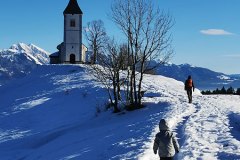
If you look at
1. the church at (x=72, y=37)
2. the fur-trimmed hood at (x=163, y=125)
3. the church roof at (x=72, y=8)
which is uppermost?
the church roof at (x=72, y=8)

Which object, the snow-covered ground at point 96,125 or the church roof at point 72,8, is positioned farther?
the church roof at point 72,8

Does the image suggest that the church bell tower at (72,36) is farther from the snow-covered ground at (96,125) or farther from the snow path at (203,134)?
the snow path at (203,134)

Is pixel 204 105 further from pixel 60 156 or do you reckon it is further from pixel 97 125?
pixel 60 156

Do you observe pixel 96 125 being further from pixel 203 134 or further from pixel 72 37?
pixel 72 37

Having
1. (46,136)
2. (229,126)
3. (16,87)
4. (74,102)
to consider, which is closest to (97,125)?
(46,136)

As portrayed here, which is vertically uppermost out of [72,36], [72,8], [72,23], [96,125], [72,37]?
[72,8]

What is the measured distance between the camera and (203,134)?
71.3 ft

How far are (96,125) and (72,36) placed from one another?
59254 mm

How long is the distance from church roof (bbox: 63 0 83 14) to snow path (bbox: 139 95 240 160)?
61.3 meters

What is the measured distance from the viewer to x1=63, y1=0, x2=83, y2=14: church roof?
89438mm

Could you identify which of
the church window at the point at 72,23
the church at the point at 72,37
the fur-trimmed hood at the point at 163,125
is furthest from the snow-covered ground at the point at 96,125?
the church window at the point at 72,23

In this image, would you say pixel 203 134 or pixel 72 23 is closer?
pixel 203 134

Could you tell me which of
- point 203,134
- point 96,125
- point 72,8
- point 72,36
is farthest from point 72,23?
point 203,134

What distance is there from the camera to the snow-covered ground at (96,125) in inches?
791
